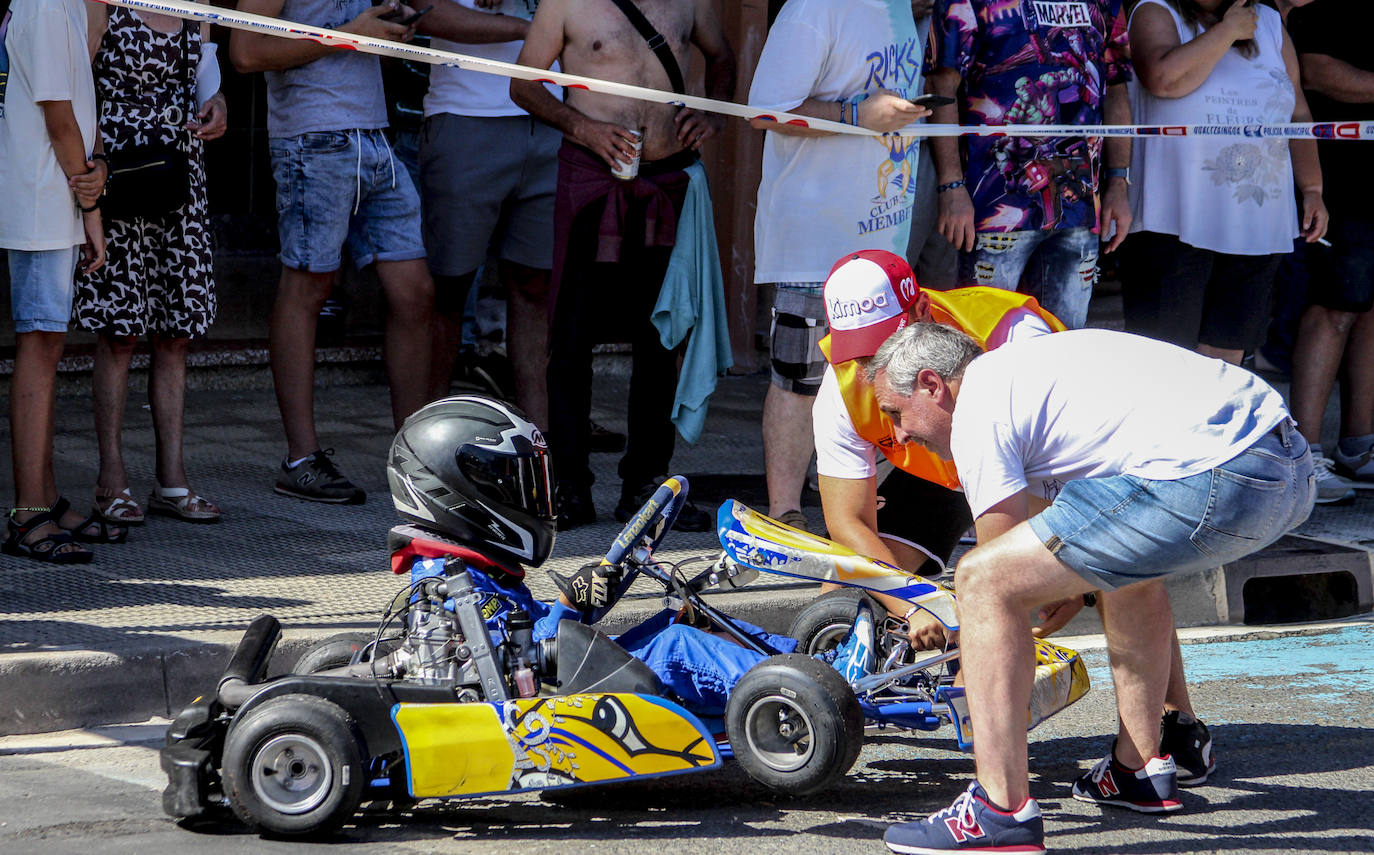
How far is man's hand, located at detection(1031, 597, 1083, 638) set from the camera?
14.6 feet

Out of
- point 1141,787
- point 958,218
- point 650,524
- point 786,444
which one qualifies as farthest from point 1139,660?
point 958,218

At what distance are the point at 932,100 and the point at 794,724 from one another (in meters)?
2.65

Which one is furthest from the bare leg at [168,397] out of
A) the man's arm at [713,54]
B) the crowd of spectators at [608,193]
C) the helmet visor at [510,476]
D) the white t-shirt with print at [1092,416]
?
the white t-shirt with print at [1092,416]

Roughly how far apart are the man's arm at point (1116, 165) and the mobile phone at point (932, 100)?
89cm

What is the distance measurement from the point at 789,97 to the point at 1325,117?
277cm

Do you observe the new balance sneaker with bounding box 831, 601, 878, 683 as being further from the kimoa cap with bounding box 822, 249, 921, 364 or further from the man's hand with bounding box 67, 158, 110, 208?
the man's hand with bounding box 67, 158, 110, 208

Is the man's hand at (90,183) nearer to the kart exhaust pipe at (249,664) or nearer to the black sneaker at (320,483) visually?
the black sneaker at (320,483)

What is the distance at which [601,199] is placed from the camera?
241 inches

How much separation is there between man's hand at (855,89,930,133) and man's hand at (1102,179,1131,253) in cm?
95

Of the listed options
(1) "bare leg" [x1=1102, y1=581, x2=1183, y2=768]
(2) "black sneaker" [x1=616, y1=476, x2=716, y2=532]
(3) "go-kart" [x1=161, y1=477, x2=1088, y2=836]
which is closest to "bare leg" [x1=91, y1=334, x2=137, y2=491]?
(2) "black sneaker" [x1=616, y1=476, x2=716, y2=532]

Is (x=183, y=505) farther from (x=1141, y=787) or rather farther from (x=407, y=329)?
(x=1141, y=787)

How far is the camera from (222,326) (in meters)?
8.54

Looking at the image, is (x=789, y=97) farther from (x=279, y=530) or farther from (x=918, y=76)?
(x=279, y=530)

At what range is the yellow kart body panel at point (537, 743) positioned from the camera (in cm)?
373
